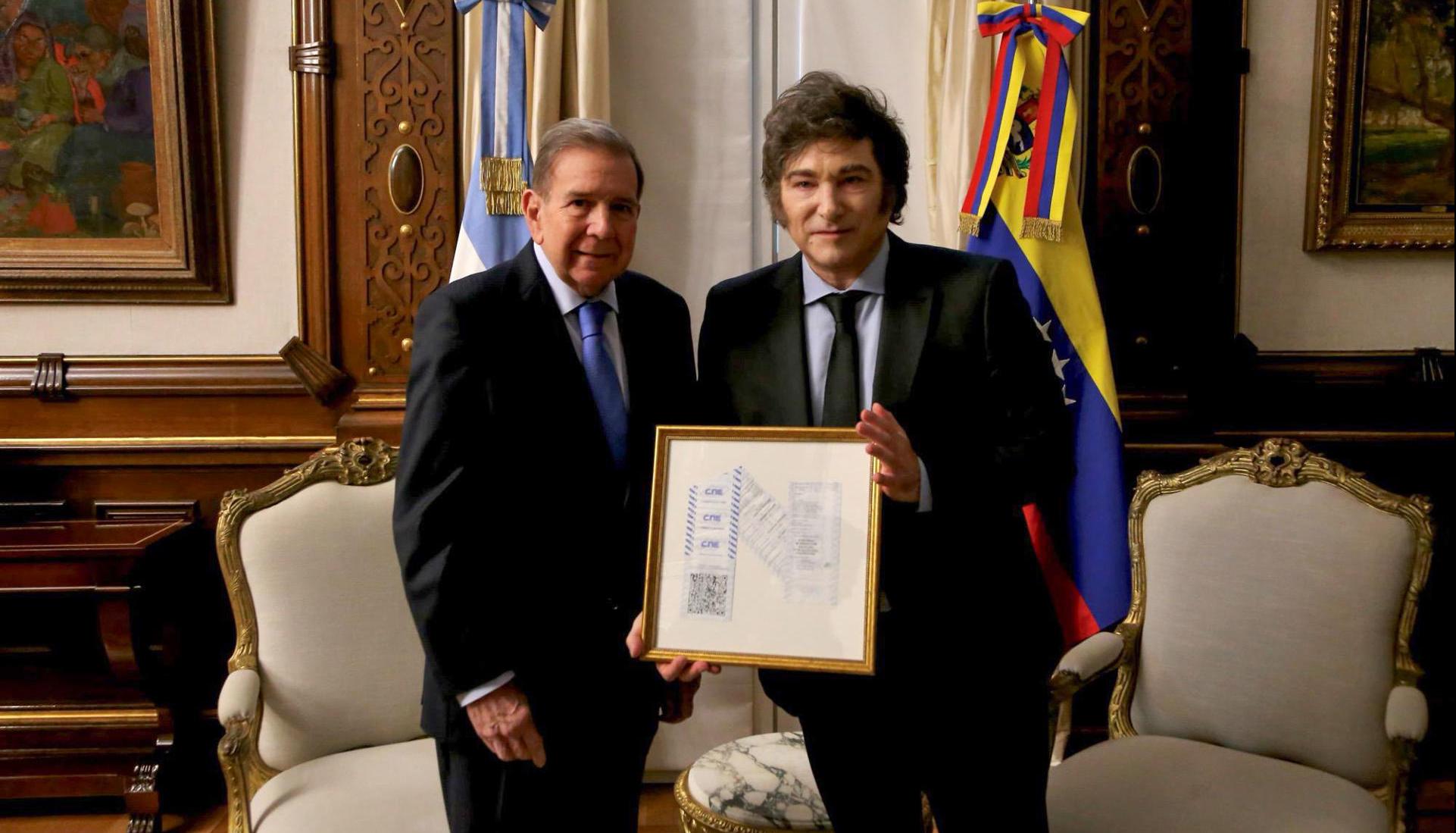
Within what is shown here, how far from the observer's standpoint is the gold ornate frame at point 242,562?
6.88 feet

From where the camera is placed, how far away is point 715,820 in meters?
2.13

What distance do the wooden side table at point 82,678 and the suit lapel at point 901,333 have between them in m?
2.29

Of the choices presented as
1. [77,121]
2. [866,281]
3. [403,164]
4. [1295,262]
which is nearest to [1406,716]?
[866,281]

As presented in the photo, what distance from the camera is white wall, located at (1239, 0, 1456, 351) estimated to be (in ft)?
10.6

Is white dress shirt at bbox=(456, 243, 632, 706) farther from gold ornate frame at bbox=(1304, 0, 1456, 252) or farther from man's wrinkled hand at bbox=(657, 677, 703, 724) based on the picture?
gold ornate frame at bbox=(1304, 0, 1456, 252)

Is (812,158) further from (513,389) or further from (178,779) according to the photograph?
(178,779)

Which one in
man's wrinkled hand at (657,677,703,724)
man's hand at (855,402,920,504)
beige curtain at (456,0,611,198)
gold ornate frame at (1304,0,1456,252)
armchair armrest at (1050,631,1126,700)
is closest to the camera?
man's hand at (855,402,920,504)

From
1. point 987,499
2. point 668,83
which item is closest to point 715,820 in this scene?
point 987,499

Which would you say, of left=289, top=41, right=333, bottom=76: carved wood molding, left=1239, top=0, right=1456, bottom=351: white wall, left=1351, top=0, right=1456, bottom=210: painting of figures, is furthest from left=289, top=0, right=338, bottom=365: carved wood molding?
left=1351, top=0, right=1456, bottom=210: painting of figures

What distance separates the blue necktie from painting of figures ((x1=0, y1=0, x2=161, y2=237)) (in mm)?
2256

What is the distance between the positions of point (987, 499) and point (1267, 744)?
1.23 meters

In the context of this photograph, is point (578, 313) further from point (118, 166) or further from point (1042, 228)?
point (118, 166)

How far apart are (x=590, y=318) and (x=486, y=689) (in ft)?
2.06

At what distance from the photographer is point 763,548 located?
1.53 metres
